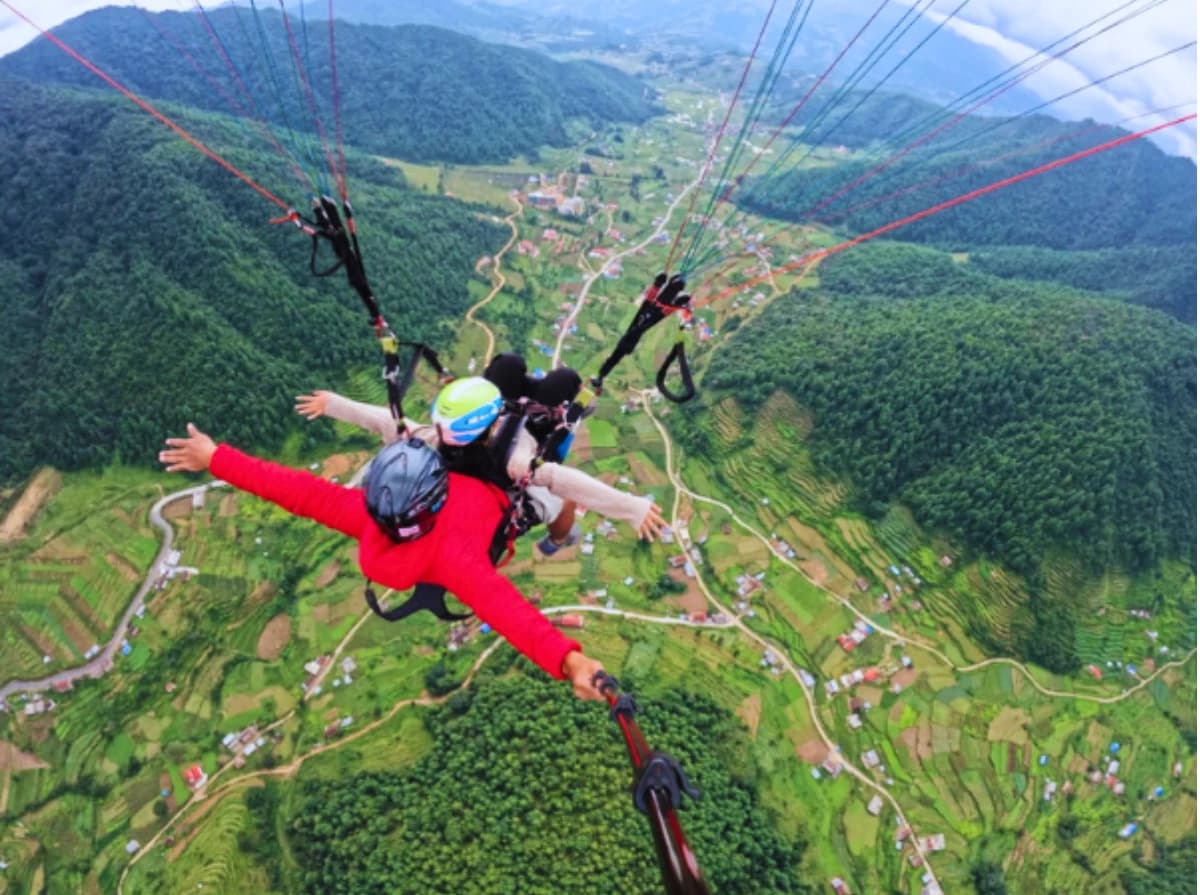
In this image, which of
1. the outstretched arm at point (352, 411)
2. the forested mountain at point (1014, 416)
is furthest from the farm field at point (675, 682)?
the outstretched arm at point (352, 411)

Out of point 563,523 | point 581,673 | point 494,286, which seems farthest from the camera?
point 494,286

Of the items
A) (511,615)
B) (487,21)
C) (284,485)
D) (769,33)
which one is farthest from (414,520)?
(769,33)

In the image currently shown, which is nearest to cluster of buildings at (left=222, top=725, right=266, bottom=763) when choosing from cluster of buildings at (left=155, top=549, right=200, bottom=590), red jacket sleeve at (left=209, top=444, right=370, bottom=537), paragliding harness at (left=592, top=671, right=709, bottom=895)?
cluster of buildings at (left=155, top=549, right=200, bottom=590)

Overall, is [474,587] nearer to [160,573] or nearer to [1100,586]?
[160,573]

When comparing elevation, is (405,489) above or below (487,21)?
above

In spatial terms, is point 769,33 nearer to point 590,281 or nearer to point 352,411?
point 590,281

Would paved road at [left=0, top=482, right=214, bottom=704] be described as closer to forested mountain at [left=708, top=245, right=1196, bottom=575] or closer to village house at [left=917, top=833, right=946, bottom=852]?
forested mountain at [left=708, top=245, right=1196, bottom=575]
